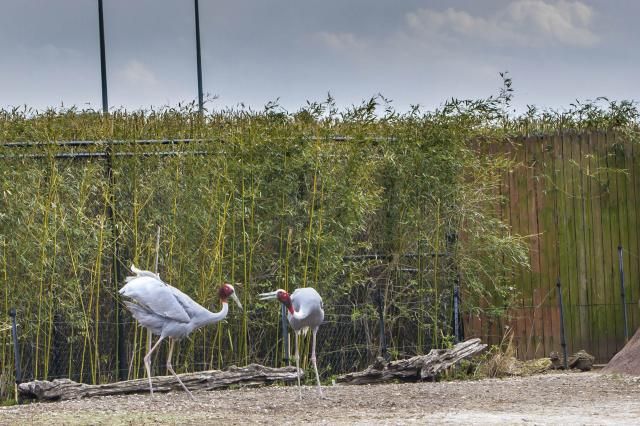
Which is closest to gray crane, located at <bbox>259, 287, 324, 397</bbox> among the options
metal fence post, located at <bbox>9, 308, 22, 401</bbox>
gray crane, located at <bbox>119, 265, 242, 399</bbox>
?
gray crane, located at <bbox>119, 265, 242, 399</bbox>

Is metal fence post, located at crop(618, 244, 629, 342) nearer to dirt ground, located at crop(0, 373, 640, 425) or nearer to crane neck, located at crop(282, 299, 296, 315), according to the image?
dirt ground, located at crop(0, 373, 640, 425)

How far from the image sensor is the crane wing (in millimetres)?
8945

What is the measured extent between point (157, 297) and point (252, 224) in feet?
6.47

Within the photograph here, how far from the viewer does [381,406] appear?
8.73 meters

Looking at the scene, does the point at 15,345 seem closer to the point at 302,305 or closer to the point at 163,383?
the point at 163,383

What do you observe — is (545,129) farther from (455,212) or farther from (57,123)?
(57,123)

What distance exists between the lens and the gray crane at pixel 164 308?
29.4ft

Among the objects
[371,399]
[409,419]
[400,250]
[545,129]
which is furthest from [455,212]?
[409,419]

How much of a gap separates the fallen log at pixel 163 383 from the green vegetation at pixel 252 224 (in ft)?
1.91

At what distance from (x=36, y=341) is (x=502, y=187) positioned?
4865mm

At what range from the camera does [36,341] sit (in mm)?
10383

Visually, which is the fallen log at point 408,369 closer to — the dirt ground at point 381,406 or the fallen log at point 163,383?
the dirt ground at point 381,406

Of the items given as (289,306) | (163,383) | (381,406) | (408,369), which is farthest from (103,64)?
(381,406)

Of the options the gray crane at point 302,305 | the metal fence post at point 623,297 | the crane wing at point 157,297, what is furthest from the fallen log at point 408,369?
the metal fence post at point 623,297
